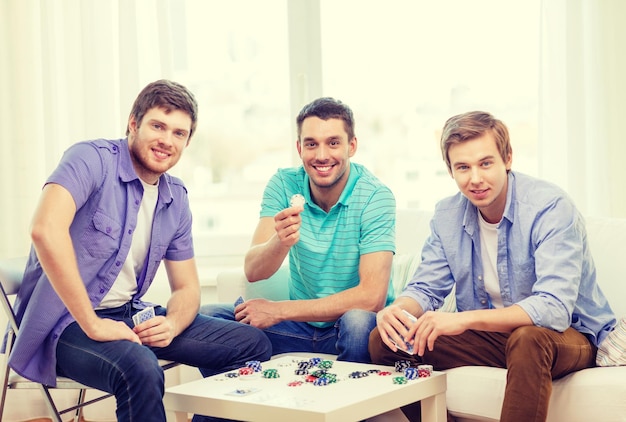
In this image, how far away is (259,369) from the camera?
8.27ft

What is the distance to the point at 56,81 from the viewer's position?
379 cm

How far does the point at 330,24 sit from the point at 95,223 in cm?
194

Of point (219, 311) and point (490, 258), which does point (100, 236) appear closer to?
point (219, 311)

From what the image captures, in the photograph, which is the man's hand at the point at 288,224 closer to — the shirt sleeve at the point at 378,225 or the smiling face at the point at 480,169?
the shirt sleeve at the point at 378,225

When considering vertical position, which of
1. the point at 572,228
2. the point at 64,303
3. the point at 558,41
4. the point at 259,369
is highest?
the point at 558,41

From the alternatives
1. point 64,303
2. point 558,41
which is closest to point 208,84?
point 558,41

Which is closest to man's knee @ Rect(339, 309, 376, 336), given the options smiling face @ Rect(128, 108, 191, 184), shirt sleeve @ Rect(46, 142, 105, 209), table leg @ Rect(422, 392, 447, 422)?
table leg @ Rect(422, 392, 447, 422)

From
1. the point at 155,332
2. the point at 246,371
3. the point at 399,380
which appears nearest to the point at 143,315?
the point at 155,332

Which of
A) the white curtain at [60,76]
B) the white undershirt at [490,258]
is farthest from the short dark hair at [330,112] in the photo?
the white curtain at [60,76]

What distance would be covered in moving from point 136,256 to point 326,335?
71 centimetres

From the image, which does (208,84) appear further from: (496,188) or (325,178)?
(496,188)

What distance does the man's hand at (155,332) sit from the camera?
2.58m

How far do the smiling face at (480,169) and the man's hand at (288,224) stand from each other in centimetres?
51

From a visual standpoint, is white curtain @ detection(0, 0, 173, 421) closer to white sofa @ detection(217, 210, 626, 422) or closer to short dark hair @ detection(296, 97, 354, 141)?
short dark hair @ detection(296, 97, 354, 141)
